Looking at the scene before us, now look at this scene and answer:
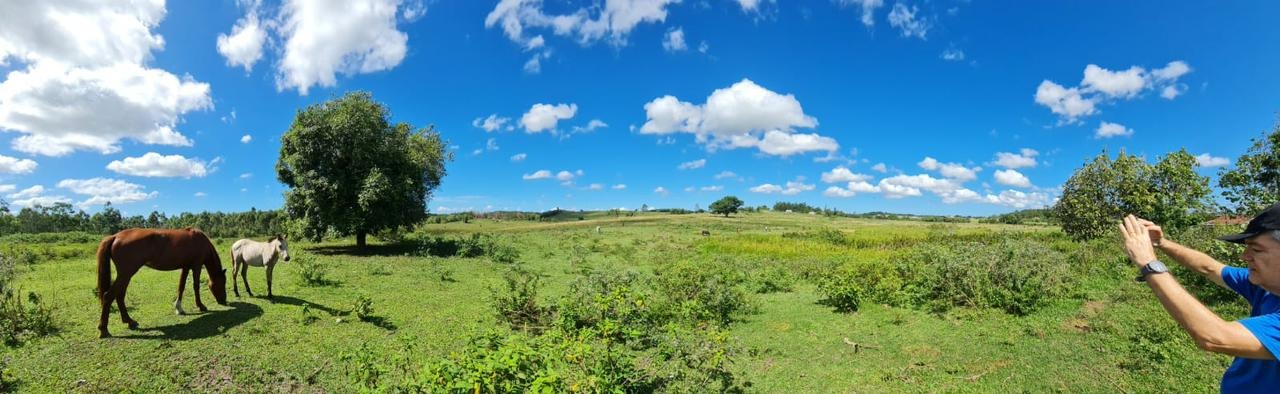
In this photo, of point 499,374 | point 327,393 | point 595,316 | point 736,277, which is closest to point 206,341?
point 327,393

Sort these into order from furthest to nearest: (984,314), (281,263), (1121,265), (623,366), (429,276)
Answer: (281,263), (429,276), (1121,265), (984,314), (623,366)

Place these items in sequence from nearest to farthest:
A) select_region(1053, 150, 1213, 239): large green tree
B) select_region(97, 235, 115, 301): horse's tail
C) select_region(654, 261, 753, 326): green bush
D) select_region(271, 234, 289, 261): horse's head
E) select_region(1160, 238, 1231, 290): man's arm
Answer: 1. select_region(1160, 238, 1231, 290): man's arm
2. select_region(97, 235, 115, 301): horse's tail
3. select_region(654, 261, 753, 326): green bush
4. select_region(271, 234, 289, 261): horse's head
5. select_region(1053, 150, 1213, 239): large green tree

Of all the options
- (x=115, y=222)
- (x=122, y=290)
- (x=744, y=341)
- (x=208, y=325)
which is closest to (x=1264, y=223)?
(x=744, y=341)

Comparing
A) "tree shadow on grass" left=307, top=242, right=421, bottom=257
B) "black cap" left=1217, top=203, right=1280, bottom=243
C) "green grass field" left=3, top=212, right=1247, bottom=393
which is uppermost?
"black cap" left=1217, top=203, right=1280, bottom=243

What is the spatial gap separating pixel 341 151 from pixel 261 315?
1431 centimetres

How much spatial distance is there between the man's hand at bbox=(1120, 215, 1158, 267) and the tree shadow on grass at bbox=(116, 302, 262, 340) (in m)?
12.4

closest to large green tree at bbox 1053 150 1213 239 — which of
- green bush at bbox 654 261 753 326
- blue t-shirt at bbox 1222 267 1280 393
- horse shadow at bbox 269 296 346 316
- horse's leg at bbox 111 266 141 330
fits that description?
green bush at bbox 654 261 753 326

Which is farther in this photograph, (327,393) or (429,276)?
(429,276)

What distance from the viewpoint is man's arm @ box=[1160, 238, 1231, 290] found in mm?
3420

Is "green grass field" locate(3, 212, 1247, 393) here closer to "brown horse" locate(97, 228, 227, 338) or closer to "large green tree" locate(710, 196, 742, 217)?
"brown horse" locate(97, 228, 227, 338)

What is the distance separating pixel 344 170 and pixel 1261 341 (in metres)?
26.7

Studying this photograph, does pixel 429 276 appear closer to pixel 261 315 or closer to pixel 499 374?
pixel 261 315

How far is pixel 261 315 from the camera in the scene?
34.1 ft

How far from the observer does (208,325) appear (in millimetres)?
9492
